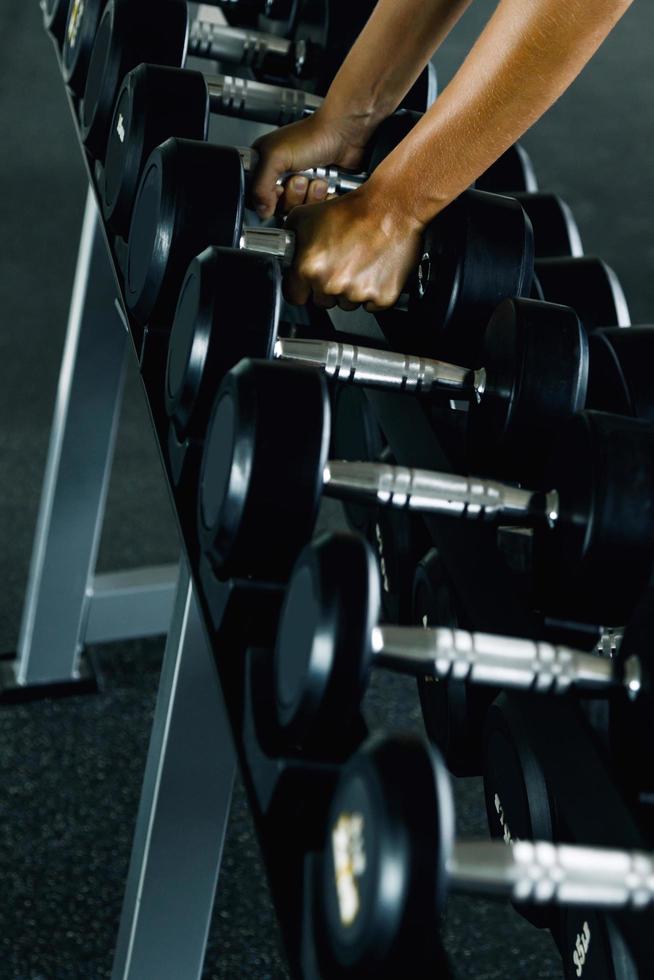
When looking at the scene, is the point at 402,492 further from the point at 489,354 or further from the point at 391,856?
the point at 391,856

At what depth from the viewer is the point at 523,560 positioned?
884mm

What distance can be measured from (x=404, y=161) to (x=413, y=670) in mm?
439

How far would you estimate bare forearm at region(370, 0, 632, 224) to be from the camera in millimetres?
820

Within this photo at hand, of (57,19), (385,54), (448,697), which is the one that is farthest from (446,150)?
(57,19)

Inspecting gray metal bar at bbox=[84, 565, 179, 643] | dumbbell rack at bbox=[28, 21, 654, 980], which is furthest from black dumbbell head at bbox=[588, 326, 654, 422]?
gray metal bar at bbox=[84, 565, 179, 643]

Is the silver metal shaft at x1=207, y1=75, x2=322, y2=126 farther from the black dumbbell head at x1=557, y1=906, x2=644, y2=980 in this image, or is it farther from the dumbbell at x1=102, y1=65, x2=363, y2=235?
the black dumbbell head at x1=557, y1=906, x2=644, y2=980

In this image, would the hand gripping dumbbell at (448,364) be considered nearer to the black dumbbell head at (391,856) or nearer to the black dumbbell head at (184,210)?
the black dumbbell head at (184,210)

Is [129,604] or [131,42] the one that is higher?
[131,42]

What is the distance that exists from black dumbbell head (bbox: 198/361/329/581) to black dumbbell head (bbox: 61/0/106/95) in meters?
0.65

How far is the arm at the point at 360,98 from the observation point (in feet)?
3.78

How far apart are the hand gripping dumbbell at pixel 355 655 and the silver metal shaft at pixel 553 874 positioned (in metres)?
0.11

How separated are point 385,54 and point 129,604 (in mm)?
870

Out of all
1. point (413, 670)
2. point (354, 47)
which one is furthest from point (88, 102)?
point (413, 670)

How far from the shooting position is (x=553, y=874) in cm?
55
